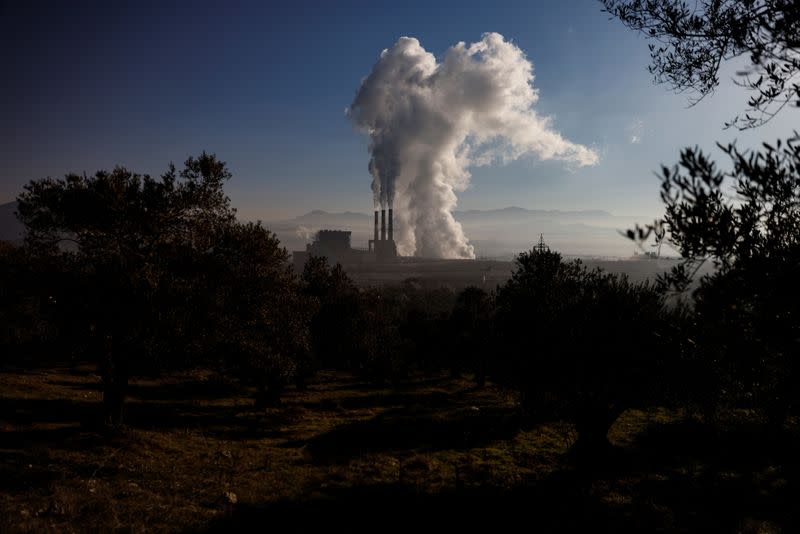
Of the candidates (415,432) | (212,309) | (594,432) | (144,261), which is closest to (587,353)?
(594,432)

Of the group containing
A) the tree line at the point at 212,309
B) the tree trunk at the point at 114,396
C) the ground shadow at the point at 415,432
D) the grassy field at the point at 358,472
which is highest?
the tree line at the point at 212,309

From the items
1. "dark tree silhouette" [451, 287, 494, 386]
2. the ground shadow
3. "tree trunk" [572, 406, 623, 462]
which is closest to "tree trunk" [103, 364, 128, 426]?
the ground shadow

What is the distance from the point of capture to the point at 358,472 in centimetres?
1997

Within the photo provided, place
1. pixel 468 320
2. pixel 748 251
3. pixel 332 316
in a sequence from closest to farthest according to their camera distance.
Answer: pixel 748 251 < pixel 332 316 < pixel 468 320

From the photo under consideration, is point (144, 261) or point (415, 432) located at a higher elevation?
point (144, 261)

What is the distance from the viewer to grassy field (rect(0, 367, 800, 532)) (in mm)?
14000

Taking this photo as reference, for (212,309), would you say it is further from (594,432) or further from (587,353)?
(594,432)

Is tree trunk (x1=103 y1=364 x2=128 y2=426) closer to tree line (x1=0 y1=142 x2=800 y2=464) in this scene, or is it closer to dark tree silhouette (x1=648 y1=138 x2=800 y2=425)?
tree line (x1=0 y1=142 x2=800 y2=464)

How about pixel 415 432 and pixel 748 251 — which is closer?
pixel 748 251

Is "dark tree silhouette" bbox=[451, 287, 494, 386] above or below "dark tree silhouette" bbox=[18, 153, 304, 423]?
below

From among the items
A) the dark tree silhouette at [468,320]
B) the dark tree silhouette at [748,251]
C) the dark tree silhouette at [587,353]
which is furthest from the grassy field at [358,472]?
the dark tree silhouette at [468,320]

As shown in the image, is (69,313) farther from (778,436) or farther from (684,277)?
(778,436)

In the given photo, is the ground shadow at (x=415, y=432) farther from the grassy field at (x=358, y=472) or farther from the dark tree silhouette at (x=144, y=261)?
the dark tree silhouette at (x=144, y=261)

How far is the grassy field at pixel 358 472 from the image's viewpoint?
45.9 feet
